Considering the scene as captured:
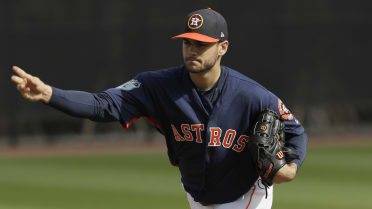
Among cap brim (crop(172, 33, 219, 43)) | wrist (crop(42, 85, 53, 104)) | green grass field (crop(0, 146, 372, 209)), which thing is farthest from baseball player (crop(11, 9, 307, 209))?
green grass field (crop(0, 146, 372, 209))

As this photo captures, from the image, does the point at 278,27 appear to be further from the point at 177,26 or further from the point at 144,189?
the point at 144,189

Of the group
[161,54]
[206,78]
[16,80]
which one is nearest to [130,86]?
[206,78]

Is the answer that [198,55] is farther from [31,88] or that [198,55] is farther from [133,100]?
[31,88]

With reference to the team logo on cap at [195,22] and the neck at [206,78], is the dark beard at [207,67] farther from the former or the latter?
the team logo on cap at [195,22]

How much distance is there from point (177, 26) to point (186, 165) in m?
10.4

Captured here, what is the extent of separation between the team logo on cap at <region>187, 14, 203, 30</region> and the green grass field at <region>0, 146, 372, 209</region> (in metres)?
4.37

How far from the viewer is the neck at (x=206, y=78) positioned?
5.61 meters

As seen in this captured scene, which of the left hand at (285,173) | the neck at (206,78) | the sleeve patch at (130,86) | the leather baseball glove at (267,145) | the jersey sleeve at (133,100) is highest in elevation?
the neck at (206,78)

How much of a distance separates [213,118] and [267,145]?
1.58 ft

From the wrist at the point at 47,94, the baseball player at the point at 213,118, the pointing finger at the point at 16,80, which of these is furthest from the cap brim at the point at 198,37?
the pointing finger at the point at 16,80

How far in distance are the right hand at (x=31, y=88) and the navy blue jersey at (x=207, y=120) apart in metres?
0.73

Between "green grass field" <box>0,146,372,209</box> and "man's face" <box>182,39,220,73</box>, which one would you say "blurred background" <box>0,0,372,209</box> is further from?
"man's face" <box>182,39,220,73</box>

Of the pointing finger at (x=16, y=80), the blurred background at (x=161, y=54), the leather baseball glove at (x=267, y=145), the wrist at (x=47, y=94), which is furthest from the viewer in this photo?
the blurred background at (x=161, y=54)

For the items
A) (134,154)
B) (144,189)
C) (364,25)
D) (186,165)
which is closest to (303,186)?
(144,189)
